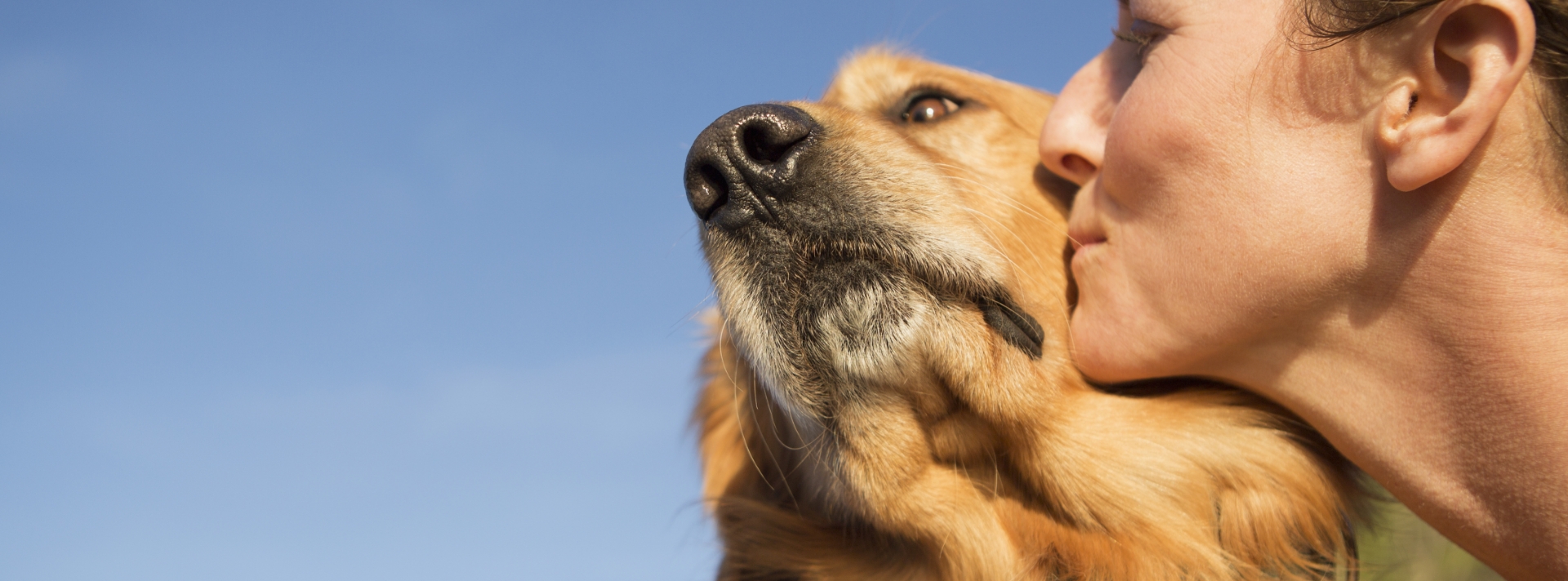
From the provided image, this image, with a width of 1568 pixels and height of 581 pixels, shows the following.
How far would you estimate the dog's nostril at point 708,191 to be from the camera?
6.29 feet

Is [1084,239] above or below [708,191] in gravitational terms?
below

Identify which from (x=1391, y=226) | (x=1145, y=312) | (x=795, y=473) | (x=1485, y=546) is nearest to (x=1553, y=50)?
(x=1391, y=226)

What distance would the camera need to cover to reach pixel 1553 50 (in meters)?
1.37

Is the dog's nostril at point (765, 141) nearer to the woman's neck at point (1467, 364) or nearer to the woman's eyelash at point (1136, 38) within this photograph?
the woman's eyelash at point (1136, 38)

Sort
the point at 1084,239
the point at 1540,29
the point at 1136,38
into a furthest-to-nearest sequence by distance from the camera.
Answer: the point at 1084,239 → the point at 1136,38 → the point at 1540,29

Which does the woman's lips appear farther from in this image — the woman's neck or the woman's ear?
the woman's ear

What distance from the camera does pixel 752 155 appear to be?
6.10 feet

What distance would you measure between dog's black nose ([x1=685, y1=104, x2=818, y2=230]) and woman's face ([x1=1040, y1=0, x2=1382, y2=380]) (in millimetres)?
631

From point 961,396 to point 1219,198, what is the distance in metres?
0.59

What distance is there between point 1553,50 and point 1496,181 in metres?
0.20

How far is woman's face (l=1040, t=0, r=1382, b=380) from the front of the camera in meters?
1.52

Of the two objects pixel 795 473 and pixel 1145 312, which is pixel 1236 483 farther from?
pixel 795 473

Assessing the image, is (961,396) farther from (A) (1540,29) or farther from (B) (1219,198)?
(A) (1540,29)

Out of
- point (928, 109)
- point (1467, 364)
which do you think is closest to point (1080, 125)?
point (928, 109)
